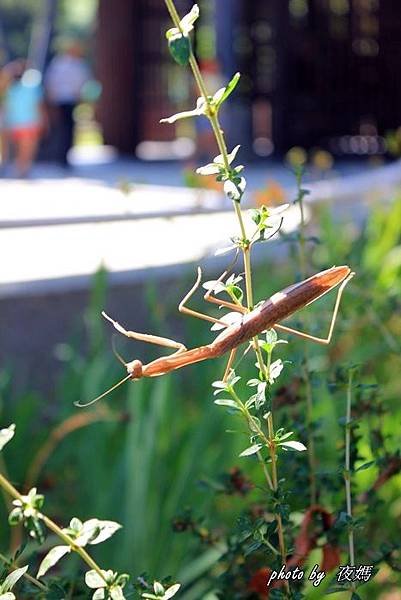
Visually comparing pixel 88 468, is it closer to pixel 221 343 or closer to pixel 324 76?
pixel 221 343

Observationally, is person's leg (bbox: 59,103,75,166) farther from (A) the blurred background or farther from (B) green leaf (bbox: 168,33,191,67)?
(B) green leaf (bbox: 168,33,191,67)

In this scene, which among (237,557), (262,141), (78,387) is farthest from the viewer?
(262,141)

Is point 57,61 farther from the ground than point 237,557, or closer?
farther from the ground

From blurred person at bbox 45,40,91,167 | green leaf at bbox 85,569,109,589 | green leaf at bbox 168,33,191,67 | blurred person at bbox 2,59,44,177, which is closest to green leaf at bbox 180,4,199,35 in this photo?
green leaf at bbox 168,33,191,67

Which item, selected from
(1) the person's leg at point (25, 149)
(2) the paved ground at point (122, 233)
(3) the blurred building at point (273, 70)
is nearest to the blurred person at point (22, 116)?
(1) the person's leg at point (25, 149)

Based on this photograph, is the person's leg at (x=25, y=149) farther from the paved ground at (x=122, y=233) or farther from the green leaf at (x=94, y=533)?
the green leaf at (x=94, y=533)

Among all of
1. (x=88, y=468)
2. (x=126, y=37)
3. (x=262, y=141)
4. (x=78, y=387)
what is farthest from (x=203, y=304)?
(x=126, y=37)
